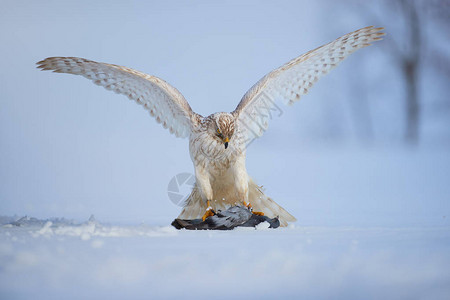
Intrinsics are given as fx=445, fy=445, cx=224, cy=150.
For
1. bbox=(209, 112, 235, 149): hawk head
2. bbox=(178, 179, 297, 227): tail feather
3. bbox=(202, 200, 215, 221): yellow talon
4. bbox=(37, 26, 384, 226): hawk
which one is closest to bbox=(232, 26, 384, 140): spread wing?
bbox=(37, 26, 384, 226): hawk

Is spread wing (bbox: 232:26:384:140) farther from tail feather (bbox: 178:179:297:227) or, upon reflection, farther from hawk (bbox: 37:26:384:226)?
tail feather (bbox: 178:179:297:227)

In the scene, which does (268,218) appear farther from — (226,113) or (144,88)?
(144,88)

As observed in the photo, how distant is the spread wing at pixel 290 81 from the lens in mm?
3771

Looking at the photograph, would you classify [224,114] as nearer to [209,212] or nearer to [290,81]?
[209,212]

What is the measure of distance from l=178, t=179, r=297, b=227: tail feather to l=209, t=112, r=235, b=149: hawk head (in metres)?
0.69

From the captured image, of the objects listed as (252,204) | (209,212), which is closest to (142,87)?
(209,212)

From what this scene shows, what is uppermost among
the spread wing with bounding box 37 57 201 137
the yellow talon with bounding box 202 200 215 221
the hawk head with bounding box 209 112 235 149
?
the spread wing with bounding box 37 57 201 137

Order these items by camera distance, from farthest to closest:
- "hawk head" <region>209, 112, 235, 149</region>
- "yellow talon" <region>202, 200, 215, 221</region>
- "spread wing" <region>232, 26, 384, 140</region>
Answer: "spread wing" <region>232, 26, 384, 140</region> → "yellow talon" <region>202, 200, 215, 221</region> → "hawk head" <region>209, 112, 235, 149</region>

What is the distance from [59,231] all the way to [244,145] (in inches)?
62.5

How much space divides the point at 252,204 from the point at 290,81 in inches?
45.9

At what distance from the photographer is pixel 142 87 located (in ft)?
12.7

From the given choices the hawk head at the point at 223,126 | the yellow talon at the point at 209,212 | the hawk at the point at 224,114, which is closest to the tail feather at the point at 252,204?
the hawk at the point at 224,114

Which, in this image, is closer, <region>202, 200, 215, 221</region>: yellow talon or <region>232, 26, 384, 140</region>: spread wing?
<region>202, 200, 215, 221</region>: yellow talon

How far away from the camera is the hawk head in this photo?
331 cm
